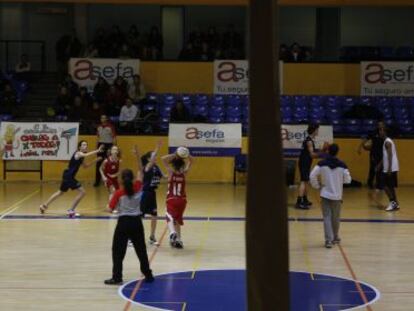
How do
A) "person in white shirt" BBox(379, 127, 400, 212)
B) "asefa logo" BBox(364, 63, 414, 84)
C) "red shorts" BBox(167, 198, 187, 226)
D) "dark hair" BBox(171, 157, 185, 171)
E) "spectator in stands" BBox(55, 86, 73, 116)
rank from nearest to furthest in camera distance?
"red shorts" BBox(167, 198, 187, 226), "dark hair" BBox(171, 157, 185, 171), "person in white shirt" BBox(379, 127, 400, 212), "spectator in stands" BBox(55, 86, 73, 116), "asefa logo" BBox(364, 63, 414, 84)

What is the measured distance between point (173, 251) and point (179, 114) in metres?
11.8

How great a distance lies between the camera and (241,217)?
18516 millimetres

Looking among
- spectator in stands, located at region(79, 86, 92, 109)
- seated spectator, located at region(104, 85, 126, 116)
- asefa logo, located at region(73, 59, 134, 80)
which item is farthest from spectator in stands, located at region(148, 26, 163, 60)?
spectator in stands, located at region(79, 86, 92, 109)

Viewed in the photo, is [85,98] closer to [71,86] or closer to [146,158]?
[71,86]

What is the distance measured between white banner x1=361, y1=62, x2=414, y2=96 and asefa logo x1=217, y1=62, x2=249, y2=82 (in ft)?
13.8

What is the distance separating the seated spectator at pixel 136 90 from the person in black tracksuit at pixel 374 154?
24.8 feet

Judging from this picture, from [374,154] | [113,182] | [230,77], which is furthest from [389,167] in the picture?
[230,77]

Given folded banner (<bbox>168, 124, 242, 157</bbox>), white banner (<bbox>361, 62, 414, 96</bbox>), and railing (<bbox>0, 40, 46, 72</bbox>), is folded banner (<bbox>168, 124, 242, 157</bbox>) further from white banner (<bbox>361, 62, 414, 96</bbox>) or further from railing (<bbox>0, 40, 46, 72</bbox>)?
railing (<bbox>0, 40, 46, 72</bbox>)

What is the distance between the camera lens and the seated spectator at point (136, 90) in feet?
89.5

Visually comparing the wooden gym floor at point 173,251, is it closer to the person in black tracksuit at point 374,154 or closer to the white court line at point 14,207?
the white court line at point 14,207

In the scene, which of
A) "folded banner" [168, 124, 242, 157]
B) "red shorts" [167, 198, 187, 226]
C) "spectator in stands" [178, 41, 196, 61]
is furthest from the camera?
"spectator in stands" [178, 41, 196, 61]

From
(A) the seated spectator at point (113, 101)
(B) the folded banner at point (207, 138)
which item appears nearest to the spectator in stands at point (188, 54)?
(A) the seated spectator at point (113, 101)

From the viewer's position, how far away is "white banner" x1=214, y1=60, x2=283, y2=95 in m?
28.2

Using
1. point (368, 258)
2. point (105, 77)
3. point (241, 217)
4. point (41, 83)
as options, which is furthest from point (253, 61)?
point (41, 83)
